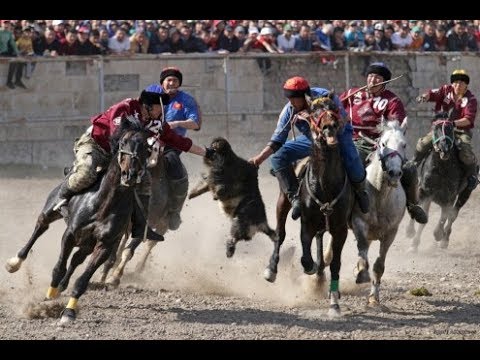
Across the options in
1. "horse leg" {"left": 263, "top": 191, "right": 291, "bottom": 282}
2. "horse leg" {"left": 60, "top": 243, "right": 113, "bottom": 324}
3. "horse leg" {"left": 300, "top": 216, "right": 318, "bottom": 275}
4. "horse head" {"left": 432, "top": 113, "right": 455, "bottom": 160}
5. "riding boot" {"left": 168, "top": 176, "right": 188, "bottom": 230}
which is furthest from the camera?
"horse head" {"left": 432, "top": 113, "right": 455, "bottom": 160}

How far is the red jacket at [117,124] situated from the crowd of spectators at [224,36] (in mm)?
10249

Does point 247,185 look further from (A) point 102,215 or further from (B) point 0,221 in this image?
(B) point 0,221

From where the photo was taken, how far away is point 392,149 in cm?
1065

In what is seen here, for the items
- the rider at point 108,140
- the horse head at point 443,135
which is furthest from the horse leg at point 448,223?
the rider at point 108,140

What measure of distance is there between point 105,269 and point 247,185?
1.74 m

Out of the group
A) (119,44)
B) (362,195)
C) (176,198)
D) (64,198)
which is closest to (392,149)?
(362,195)

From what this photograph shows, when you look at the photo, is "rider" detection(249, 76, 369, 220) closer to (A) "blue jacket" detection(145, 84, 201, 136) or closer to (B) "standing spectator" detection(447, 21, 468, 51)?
(A) "blue jacket" detection(145, 84, 201, 136)

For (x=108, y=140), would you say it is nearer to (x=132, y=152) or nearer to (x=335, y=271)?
(x=132, y=152)

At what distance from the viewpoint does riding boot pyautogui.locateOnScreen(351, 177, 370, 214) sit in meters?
10.5

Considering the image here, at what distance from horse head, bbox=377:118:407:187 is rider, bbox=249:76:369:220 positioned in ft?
0.97

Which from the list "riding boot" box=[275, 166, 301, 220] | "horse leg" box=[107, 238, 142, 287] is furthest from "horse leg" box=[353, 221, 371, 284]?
"horse leg" box=[107, 238, 142, 287]

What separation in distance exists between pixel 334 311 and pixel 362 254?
675 millimetres

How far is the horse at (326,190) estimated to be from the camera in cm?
971

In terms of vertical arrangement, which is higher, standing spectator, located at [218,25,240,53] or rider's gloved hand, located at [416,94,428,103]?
standing spectator, located at [218,25,240,53]
